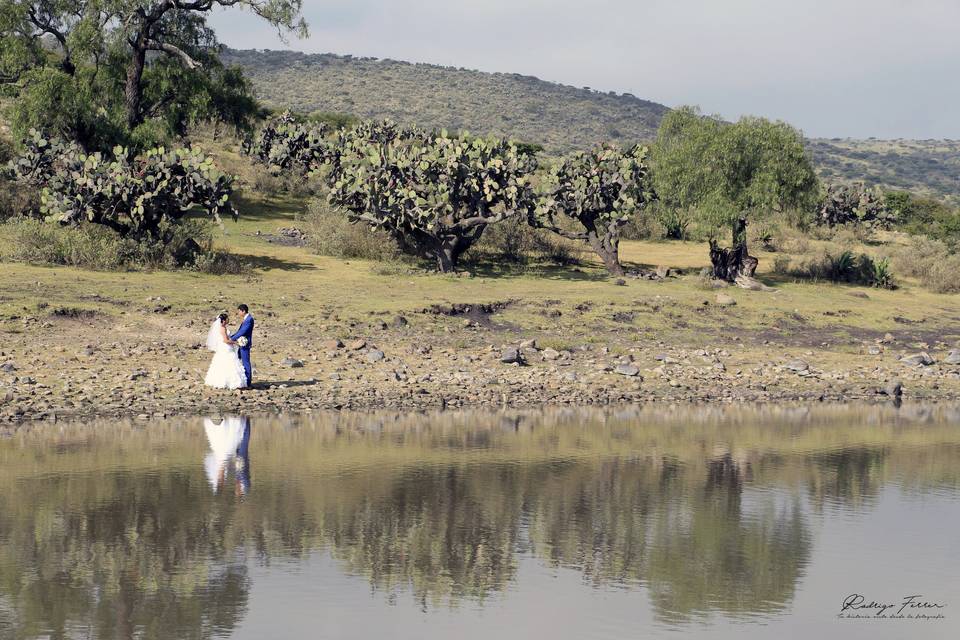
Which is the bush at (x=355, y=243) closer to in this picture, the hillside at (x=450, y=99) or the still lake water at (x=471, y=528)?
the still lake water at (x=471, y=528)

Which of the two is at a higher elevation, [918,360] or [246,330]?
[246,330]

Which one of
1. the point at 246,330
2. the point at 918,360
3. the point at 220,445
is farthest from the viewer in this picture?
the point at 918,360

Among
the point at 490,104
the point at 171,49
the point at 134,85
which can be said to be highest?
the point at 490,104

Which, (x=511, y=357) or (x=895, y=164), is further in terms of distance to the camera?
(x=895, y=164)

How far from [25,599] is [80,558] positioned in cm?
130

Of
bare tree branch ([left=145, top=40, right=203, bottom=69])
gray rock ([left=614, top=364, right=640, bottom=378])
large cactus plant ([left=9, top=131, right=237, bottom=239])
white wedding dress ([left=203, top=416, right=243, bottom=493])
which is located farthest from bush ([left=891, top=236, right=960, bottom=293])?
white wedding dress ([left=203, top=416, right=243, bottom=493])

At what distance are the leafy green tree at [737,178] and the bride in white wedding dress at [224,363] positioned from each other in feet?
55.4

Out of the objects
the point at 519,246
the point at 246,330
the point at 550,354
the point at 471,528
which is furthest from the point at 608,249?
the point at 471,528

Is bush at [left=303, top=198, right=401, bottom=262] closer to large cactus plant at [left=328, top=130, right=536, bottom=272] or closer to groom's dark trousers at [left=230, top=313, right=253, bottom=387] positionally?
large cactus plant at [left=328, top=130, right=536, bottom=272]

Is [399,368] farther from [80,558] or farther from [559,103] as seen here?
[559,103]

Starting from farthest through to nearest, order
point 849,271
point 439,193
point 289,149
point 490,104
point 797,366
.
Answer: point 490,104
point 289,149
point 849,271
point 439,193
point 797,366

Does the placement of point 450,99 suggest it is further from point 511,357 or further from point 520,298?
point 511,357

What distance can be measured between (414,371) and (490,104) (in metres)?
116

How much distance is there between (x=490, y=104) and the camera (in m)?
136
